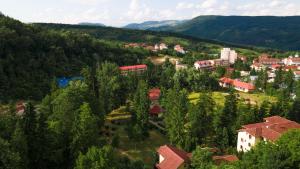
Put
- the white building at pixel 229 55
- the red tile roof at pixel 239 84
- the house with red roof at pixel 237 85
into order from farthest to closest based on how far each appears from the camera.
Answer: the white building at pixel 229 55, the red tile roof at pixel 239 84, the house with red roof at pixel 237 85

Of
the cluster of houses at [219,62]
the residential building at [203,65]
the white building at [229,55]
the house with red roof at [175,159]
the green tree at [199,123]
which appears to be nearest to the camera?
the house with red roof at [175,159]

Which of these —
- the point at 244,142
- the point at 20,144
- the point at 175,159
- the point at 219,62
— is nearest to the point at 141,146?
the point at 175,159

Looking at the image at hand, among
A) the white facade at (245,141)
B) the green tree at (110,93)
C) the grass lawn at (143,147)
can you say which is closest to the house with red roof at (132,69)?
the green tree at (110,93)

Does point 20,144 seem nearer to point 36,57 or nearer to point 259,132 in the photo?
point 259,132

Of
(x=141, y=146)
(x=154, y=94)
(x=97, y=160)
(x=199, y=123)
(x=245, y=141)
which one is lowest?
(x=141, y=146)

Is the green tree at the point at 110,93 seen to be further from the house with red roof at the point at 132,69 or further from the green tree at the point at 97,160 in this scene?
the green tree at the point at 97,160

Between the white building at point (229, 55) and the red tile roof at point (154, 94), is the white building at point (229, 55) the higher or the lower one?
the higher one

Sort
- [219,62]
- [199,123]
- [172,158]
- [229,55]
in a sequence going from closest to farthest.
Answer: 1. [172,158]
2. [199,123]
3. [219,62]
4. [229,55]
